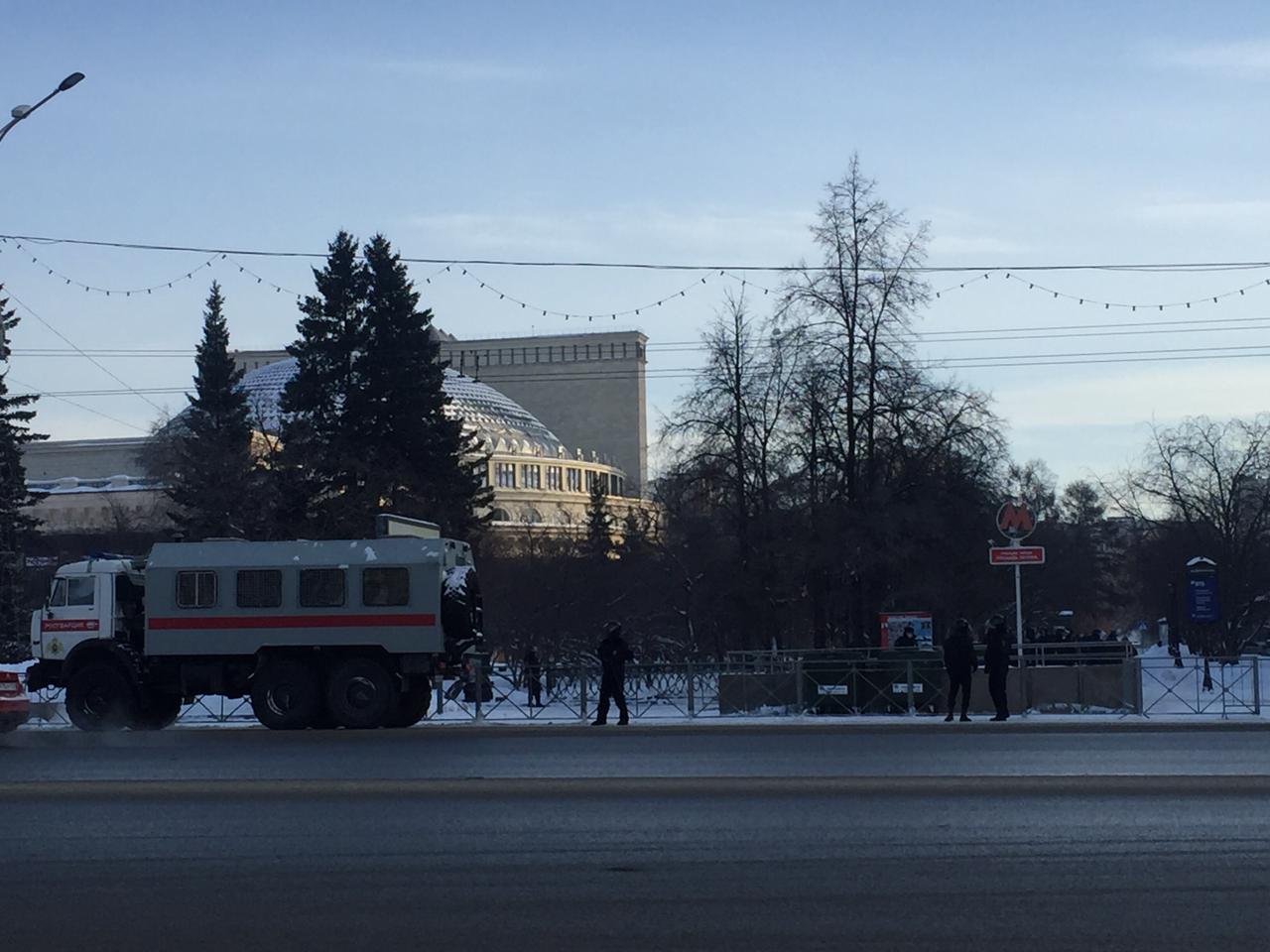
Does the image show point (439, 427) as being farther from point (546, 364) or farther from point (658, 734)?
point (546, 364)

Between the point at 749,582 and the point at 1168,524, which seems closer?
the point at 749,582

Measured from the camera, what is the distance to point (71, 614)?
28500mm

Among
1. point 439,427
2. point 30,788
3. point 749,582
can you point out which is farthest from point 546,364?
point 30,788

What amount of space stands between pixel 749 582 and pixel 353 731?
18.2 metres

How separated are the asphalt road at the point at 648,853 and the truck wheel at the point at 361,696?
7.66 metres

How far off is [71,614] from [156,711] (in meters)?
2.20

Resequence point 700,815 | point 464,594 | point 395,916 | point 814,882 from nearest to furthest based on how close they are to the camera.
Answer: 1. point 395,916
2. point 814,882
3. point 700,815
4. point 464,594

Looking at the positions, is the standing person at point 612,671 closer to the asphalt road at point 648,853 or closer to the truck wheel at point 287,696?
the truck wheel at point 287,696

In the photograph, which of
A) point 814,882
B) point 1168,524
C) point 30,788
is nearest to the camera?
point 814,882

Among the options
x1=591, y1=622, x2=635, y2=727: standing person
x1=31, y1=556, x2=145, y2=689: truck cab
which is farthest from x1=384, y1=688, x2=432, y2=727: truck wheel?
x1=31, y1=556, x2=145, y2=689: truck cab

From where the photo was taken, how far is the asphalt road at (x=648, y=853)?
349 inches

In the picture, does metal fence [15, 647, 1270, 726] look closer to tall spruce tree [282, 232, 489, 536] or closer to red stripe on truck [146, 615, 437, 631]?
red stripe on truck [146, 615, 437, 631]

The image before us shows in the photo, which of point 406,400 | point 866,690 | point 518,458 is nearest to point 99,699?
point 866,690

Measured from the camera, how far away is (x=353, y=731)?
26.2 metres
